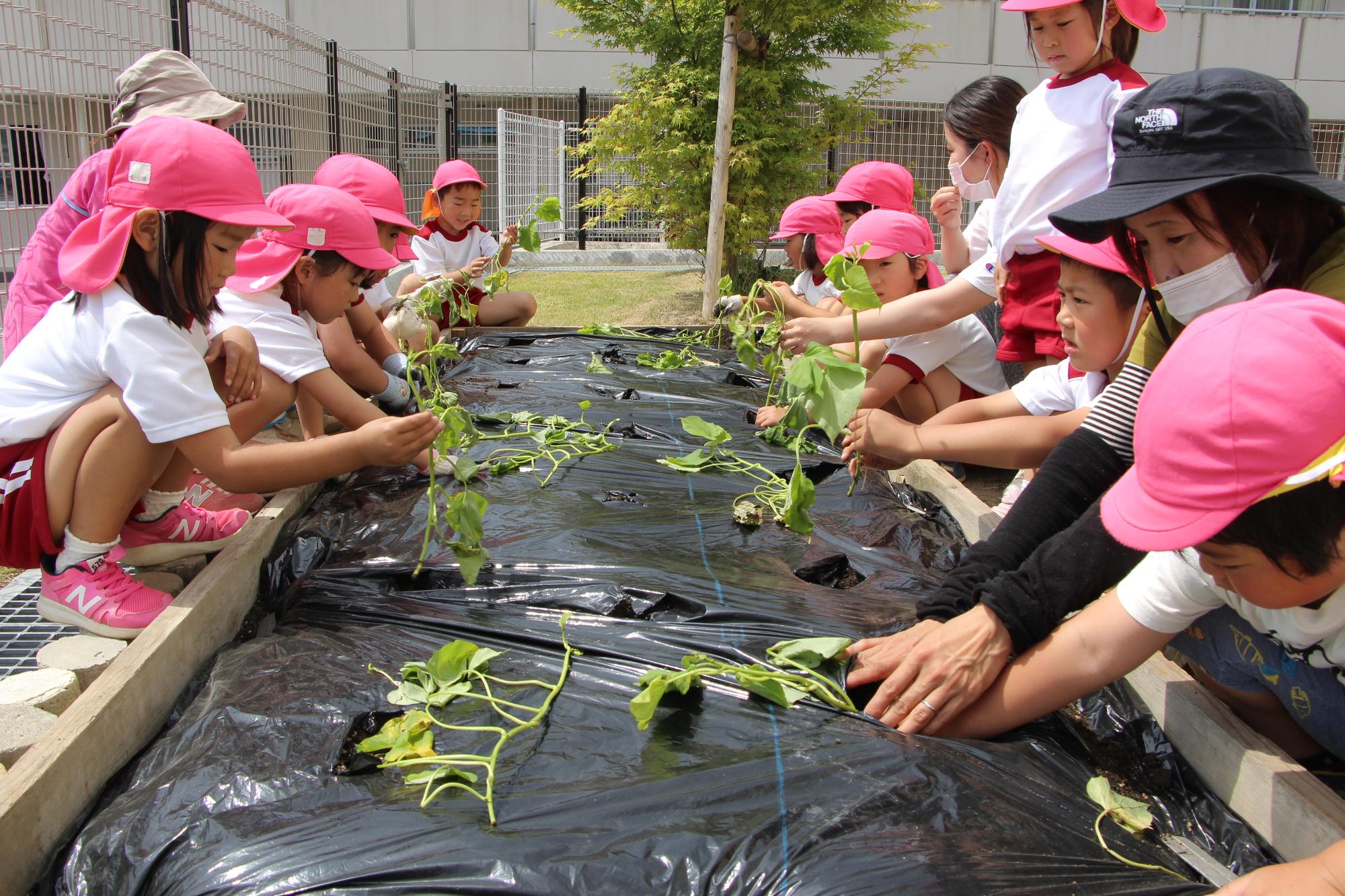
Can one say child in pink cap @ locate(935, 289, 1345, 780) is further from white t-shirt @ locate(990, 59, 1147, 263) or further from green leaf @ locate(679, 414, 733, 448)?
green leaf @ locate(679, 414, 733, 448)

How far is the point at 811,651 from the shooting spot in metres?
1.46

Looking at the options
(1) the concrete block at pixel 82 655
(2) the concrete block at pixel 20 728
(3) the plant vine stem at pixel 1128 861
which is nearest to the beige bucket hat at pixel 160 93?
(1) the concrete block at pixel 82 655

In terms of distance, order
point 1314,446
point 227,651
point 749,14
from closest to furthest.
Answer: point 1314,446, point 227,651, point 749,14

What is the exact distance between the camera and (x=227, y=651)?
64.3 inches

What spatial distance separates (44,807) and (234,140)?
1276 mm

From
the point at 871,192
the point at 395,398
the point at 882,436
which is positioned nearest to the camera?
the point at 882,436

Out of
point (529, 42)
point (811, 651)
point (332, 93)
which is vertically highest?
point (529, 42)

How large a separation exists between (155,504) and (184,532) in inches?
4.2

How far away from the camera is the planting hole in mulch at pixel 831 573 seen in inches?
75.0

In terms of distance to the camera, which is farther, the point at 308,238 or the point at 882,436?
the point at 308,238

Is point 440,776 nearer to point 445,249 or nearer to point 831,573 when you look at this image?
point 831,573

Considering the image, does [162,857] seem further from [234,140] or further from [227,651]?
[234,140]

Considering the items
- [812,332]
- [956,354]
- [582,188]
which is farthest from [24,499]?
[582,188]

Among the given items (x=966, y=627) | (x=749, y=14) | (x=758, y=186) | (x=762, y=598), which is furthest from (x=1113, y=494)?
(x=758, y=186)
